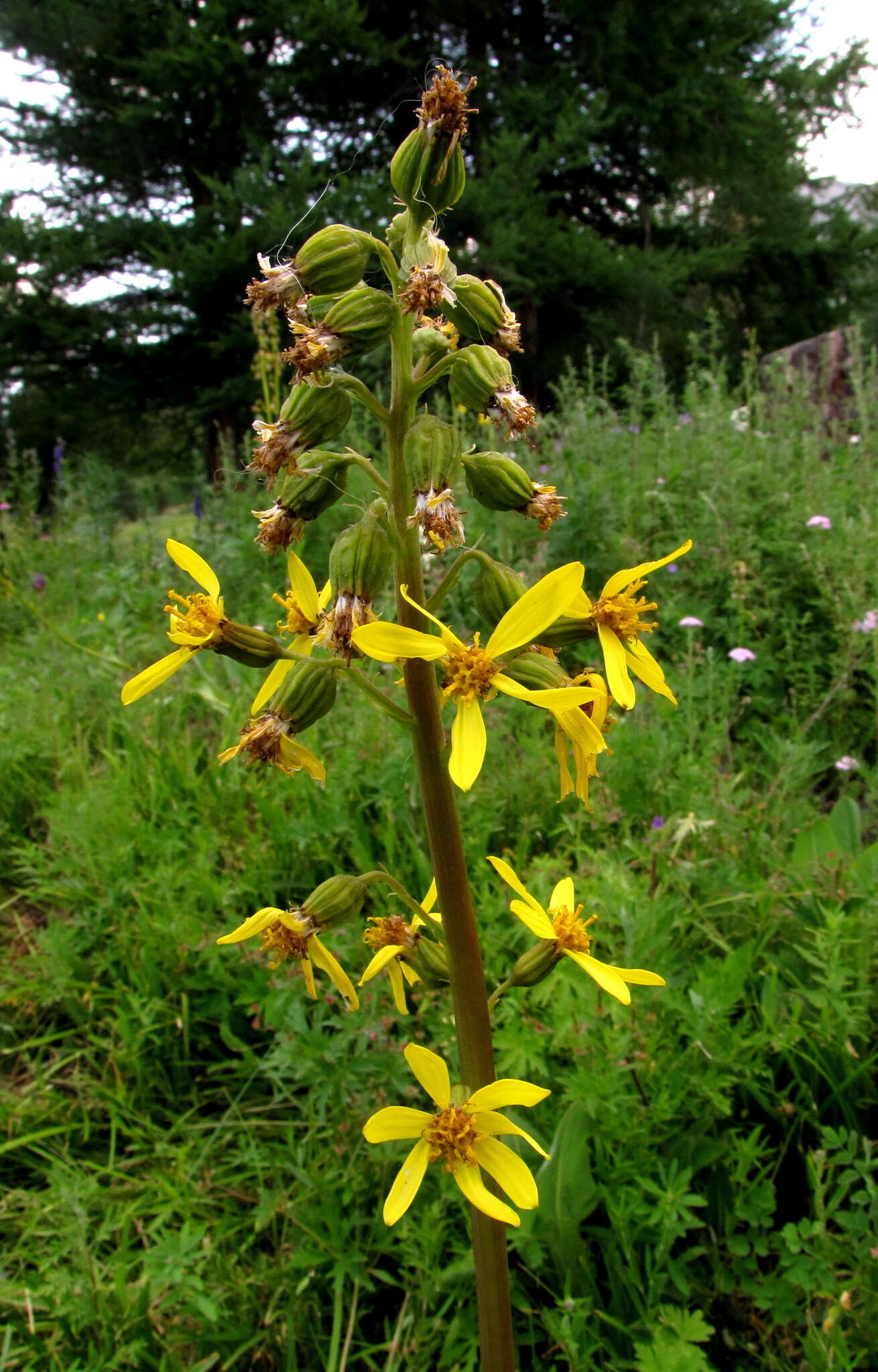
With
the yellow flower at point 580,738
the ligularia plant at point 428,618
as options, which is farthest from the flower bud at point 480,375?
the yellow flower at point 580,738

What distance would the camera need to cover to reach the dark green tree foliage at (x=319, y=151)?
47.9 feet

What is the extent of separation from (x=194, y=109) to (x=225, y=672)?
16.4 meters

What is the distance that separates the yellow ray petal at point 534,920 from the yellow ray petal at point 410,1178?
0.31 metres

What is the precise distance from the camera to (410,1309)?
65.7 inches

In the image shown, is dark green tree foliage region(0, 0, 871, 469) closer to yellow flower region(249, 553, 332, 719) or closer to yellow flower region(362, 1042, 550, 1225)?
yellow flower region(249, 553, 332, 719)

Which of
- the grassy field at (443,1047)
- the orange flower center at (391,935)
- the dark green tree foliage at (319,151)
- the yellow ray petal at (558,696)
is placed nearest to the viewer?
the yellow ray petal at (558,696)

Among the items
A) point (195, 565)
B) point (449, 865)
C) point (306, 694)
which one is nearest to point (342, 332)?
point (195, 565)

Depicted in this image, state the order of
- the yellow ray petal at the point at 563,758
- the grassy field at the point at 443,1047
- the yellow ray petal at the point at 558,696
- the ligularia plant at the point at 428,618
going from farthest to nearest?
the grassy field at the point at 443,1047
the yellow ray petal at the point at 563,758
the ligularia plant at the point at 428,618
the yellow ray petal at the point at 558,696

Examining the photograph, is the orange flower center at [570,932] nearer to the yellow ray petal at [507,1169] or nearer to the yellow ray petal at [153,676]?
the yellow ray petal at [507,1169]

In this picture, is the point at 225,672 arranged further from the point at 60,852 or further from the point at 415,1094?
the point at 415,1094

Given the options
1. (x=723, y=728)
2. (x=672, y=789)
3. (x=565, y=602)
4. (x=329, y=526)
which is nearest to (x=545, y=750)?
(x=672, y=789)

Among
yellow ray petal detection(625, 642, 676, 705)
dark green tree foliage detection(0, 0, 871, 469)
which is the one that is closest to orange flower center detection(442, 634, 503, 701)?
yellow ray petal detection(625, 642, 676, 705)

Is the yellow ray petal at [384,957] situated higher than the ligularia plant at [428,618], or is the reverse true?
the ligularia plant at [428,618]

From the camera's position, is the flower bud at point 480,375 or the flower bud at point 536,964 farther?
the flower bud at point 536,964
